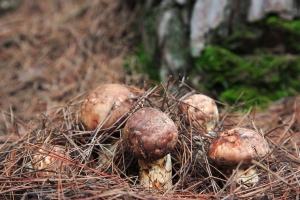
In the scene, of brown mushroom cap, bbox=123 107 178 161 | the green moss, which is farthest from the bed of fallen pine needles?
the green moss

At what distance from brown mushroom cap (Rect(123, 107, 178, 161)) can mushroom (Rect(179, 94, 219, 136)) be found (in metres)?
0.39

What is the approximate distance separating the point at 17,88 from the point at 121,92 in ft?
8.83

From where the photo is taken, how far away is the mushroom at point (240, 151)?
192 centimetres

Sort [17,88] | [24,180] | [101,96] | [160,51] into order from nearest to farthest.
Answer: [24,180], [101,96], [160,51], [17,88]

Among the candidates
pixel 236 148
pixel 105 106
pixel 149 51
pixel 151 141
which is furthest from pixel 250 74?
pixel 151 141

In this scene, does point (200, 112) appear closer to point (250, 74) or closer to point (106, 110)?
point (106, 110)

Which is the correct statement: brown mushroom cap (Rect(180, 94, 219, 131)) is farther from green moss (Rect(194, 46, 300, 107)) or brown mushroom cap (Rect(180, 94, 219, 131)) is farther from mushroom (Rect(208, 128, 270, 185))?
green moss (Rect(194, 46, 300, 107))

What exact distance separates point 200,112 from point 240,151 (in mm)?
500

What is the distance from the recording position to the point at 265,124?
3131 mm

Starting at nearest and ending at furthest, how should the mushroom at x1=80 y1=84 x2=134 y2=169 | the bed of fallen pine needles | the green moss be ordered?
the bed of fallen pine needles → the mushroom at x1=80 y1=84 x2=134 y2=169 → the green moss

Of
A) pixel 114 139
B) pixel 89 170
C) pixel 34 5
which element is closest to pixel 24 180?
pixel 89 170

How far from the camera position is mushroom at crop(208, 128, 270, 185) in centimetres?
192

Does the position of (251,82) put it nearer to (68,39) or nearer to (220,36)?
(220,36)

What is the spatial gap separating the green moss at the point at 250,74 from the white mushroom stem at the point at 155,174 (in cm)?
181
